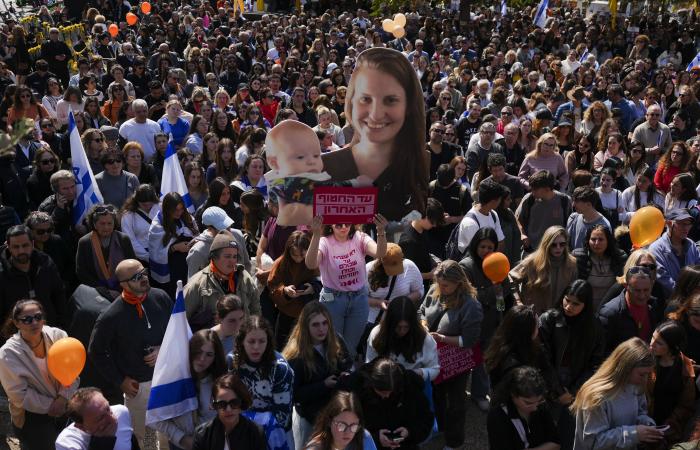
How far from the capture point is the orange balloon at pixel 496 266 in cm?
559

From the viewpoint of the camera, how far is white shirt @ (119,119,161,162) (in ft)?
30.9

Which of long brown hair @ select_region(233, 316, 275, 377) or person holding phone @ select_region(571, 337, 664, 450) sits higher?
long brown hair @ select_region(233, 316, 275, 377)

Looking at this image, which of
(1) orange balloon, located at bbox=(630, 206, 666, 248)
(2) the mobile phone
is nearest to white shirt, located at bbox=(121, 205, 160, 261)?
(2) the mobile phone

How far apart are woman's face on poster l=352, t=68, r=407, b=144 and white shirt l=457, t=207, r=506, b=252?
132 centimetres

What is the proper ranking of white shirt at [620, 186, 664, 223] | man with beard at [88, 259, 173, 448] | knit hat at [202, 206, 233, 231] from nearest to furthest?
man with beard at [88, 259, 173, 448] < knit hat at [202, 206, 233, 231] < white shirt at [620, 186, 664, 223]

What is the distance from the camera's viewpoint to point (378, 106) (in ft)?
18.4

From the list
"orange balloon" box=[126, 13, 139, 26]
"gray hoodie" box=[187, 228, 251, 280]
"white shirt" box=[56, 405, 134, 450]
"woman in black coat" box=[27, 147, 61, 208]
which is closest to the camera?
"white shirt" box=[56, 405, 134, 450]

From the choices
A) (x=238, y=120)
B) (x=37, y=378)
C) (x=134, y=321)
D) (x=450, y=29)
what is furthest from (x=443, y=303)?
(x=450, y=29)

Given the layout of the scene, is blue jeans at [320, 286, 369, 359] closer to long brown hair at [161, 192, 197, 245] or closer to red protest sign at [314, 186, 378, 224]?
red protest sign at [314, 186, 378, 224]

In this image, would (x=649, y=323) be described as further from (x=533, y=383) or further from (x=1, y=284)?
(x=1, y=284)

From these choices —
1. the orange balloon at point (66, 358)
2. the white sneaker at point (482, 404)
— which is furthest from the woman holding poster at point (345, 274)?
the orange balloon at point (66, 358)

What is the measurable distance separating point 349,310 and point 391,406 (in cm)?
137

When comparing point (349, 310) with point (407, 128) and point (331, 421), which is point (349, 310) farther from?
point (331, 421)

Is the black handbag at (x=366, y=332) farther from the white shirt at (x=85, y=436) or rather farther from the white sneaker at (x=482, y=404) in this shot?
the white shirt at (x=85, y=436)
